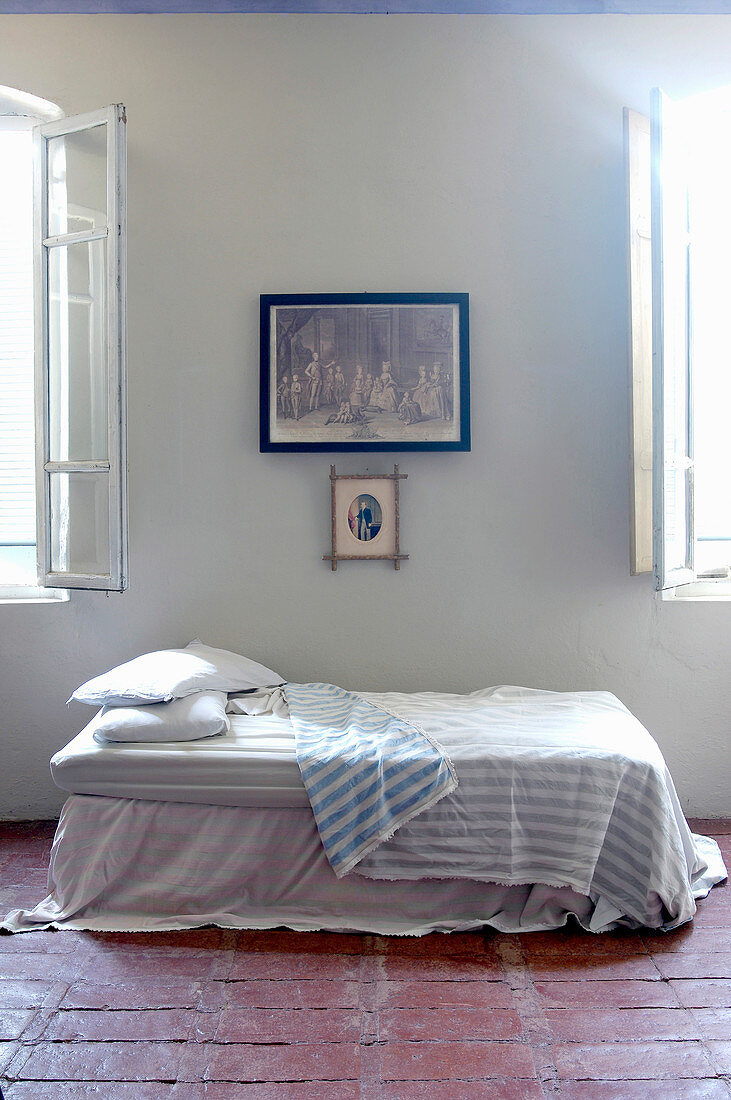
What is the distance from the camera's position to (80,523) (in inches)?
127

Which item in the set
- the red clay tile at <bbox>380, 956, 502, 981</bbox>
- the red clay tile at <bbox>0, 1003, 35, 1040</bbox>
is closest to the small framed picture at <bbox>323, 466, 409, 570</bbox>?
the red clay tile at <bbox>380, 956, 502, 981</bbox>

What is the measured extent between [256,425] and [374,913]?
74.8 inches

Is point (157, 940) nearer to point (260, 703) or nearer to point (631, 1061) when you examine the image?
point (260, 703)

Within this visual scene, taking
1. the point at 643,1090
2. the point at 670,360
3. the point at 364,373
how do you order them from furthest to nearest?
the point at 364,373, the point at 670,360, the point at 643,1090

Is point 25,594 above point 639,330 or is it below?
below

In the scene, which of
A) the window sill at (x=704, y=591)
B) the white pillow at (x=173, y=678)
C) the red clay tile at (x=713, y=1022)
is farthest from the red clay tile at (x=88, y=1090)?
the window sill at (x=704, y=591)

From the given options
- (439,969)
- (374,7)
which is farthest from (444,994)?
(374,7)

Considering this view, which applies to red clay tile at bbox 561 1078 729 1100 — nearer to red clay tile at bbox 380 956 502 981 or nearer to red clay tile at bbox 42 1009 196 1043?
red clay tile at bbox 380 956 502 981

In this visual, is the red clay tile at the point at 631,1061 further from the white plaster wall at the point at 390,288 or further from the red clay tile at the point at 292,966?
the white plaster wall at the point at 390,288

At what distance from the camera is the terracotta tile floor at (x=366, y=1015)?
6.17 feet

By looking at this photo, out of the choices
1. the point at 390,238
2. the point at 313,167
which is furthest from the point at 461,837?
the point at 313,167

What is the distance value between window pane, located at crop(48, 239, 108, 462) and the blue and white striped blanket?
145 cm

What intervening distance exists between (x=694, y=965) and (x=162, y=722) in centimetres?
174

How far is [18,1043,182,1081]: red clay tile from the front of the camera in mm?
1899
